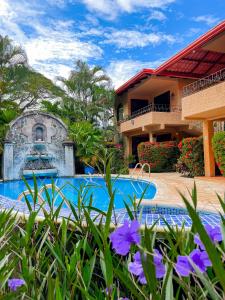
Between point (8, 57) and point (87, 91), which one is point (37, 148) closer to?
point (87, 91)

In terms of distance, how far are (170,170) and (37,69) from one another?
17490 millimetres

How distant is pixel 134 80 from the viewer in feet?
69.6

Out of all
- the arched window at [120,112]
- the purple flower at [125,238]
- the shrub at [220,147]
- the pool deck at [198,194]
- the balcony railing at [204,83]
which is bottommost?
the pool deck at [198,194]

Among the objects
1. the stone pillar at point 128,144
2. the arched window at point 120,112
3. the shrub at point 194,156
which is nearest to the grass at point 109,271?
the shrub at point 194,156

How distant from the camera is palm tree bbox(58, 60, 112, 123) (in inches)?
931

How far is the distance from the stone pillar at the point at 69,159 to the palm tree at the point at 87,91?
4.83m

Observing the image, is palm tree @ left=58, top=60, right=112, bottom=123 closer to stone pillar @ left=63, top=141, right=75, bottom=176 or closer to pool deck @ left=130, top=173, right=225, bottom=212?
stone pillar @ left=63, top=141, right=75, bottom=176

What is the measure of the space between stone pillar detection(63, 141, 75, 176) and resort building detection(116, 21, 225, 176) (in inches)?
219

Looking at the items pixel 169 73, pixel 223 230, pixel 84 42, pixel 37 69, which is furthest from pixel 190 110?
pixel 37 69

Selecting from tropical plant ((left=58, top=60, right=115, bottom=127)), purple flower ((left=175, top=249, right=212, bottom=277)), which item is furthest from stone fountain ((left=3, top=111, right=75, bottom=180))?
purple flower ((left=175, top=249, right=212, bottom=277))

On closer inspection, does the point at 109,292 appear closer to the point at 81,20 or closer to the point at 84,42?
the point at 81,20

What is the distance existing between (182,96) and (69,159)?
8859mm

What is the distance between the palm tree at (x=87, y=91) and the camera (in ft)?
77.6

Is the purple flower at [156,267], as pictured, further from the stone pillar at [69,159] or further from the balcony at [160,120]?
the stone pillar at [69,159]
